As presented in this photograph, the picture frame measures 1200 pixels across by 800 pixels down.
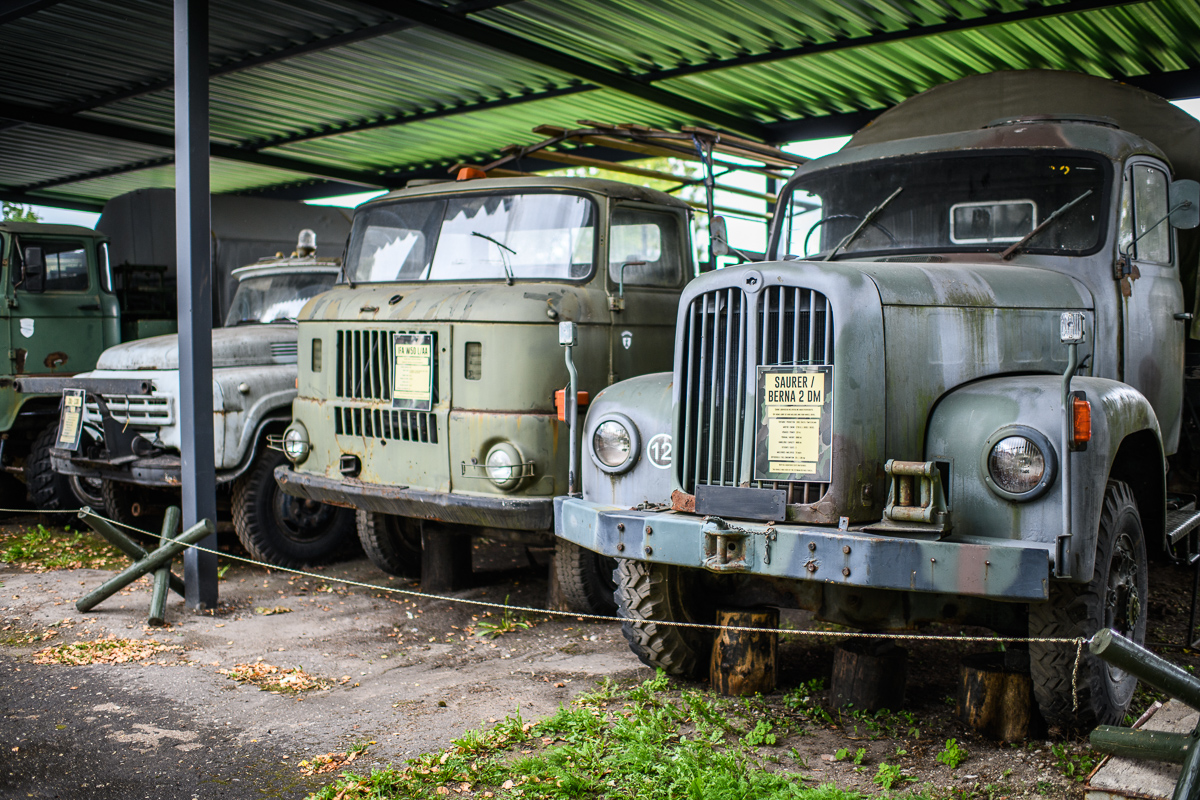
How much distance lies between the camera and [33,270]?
30.3ft

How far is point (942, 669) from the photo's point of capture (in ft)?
17.1

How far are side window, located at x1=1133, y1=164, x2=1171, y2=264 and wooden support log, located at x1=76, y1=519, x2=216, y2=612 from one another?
5376 mm

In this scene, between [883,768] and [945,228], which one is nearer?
[883,768]

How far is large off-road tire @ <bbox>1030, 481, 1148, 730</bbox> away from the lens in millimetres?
3908

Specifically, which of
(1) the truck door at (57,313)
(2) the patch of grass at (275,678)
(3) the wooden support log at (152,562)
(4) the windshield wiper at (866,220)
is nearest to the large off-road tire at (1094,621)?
(4) the windshield wiper at (866,220)

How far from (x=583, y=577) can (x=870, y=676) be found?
1.91 metres

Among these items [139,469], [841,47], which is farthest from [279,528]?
[841,47]

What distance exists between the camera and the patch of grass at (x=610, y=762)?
371 centimetres

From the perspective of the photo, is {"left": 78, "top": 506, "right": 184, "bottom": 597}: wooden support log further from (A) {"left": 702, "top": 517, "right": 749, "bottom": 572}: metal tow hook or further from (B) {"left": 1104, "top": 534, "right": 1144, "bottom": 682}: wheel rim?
(B) {"left": 1104, "top": 534, "right": 1144, "bottom": 682}: wheel rim

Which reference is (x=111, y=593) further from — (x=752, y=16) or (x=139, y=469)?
(x=752, y=16)

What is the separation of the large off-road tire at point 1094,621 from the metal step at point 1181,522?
58 centimetres

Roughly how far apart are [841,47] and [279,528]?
592 cm

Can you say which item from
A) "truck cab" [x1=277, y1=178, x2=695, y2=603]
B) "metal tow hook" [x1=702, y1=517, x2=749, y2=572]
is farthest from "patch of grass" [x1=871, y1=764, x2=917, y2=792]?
"truck cab" [x1=277, y1=178, x2=695, y2=603]

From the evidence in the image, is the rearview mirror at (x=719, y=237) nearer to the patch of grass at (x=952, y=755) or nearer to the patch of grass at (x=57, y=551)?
the patch of grass at (x=952, y=755)
